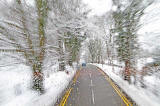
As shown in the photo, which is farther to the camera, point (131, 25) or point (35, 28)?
point (131, 25)

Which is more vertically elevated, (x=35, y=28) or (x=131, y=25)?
(x=131, y=25)

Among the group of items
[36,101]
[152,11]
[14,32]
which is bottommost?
[36,101]

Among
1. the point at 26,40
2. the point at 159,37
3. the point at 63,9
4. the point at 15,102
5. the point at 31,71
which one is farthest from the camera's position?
the point at 63,9

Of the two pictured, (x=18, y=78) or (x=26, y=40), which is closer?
(x=26, y=40)

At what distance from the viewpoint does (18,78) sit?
402 inches

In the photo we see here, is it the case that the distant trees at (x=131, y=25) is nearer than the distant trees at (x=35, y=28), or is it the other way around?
the distant trees at (x=35, y=28)

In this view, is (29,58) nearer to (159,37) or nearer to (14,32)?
(14,32)

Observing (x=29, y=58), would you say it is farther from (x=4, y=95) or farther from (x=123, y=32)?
(x=123, y=32)

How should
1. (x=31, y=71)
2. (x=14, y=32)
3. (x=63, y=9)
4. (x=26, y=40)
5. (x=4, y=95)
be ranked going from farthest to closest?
1. (x=63, y=9)
2. (x=31, y=71)
3. (x=4, y=95)
4. (x=26, y=40)
5. (x=14, y=32)

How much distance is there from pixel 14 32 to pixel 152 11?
24.2 ft

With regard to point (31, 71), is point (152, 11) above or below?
above

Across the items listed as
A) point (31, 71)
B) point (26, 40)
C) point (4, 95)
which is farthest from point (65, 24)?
point (4, 95)

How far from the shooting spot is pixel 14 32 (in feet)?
18.1

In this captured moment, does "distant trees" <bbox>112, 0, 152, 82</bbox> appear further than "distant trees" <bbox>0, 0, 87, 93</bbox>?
Yes
